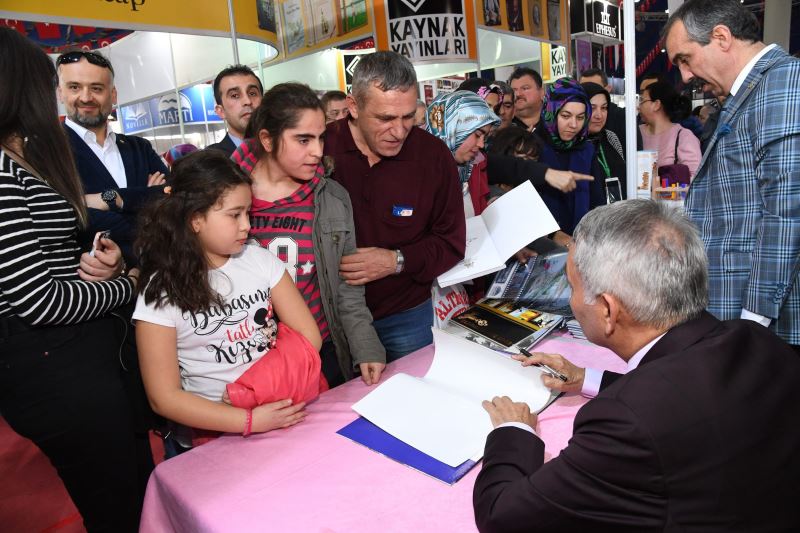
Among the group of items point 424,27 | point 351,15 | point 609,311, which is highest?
point 351,15

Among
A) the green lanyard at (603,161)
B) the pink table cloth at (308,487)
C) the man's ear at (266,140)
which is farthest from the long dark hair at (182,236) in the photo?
the green lanyard at (603,161)

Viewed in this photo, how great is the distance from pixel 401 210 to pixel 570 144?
135 cm

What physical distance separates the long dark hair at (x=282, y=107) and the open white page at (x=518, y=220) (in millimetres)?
799

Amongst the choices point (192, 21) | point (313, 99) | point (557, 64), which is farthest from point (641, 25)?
point (313, 99)

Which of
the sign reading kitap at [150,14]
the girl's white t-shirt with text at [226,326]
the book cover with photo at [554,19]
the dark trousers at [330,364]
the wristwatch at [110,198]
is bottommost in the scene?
the dark trousers at [330,364]

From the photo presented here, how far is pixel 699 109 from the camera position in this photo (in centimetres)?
805

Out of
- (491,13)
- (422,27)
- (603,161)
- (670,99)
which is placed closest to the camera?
(603,161)

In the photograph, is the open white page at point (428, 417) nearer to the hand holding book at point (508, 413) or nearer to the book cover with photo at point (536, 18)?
the hand holding book at point (508, 413)

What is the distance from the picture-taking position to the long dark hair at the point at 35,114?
4.33 ft

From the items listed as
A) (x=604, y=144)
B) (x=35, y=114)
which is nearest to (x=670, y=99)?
(x=604, y=144)

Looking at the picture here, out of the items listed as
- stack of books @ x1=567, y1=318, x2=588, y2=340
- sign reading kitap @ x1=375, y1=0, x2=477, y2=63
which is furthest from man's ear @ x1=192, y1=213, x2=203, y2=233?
sign reading kitap @ x1=375, y1=0, x2=477, y2=63

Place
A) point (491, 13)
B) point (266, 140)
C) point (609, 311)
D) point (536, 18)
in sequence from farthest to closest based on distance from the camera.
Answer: point (536, 18) → point (491, 13) → point (266, 140) → point (609, 311)

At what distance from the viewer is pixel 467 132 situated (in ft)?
7.22

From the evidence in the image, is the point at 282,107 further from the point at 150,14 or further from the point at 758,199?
the point at 150,14
